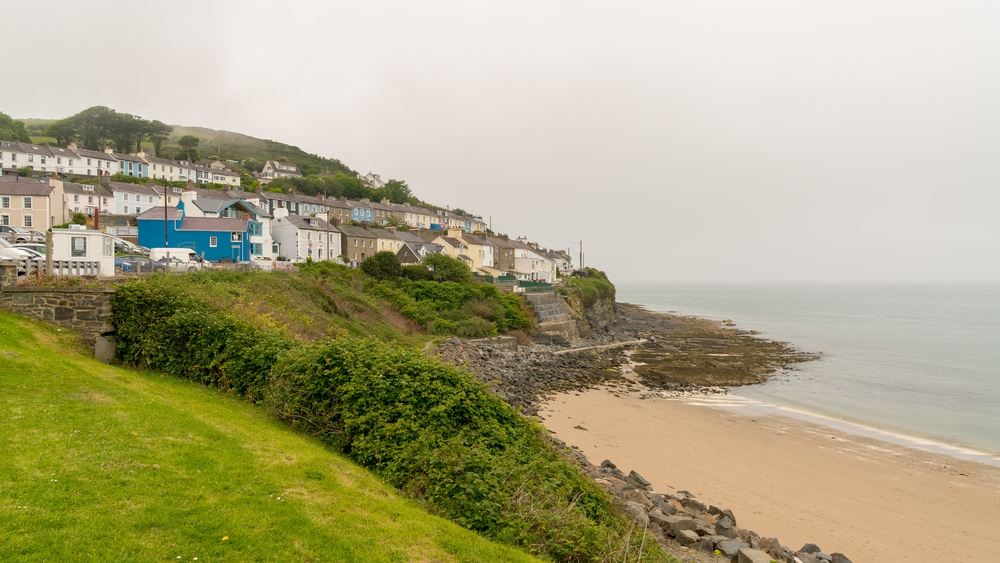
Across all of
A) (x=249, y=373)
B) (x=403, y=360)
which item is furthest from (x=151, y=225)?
(x=403, y=360)

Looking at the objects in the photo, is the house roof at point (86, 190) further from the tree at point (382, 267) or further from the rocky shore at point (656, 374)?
the rocky shore at point (656, 374)

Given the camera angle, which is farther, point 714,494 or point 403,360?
point 714,494

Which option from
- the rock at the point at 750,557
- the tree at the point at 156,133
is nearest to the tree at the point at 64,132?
the tree at the point at 156,133

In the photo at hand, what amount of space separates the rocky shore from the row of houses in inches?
2328

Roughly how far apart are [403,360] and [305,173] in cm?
13132

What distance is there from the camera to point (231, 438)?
842 cm

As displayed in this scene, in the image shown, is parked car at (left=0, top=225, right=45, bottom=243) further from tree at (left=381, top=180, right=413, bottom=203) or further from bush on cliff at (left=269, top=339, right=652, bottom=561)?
tree at (left=381, top=180, right=413, bottom=203)

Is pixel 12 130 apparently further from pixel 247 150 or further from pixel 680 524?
pixel 680 524

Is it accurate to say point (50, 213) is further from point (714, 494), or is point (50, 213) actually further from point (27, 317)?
point (714, 494)

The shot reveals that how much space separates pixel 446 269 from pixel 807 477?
36.8 meters

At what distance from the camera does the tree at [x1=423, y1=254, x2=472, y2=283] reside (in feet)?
166

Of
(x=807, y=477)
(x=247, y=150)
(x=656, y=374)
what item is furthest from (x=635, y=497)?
(x=247, y=150)

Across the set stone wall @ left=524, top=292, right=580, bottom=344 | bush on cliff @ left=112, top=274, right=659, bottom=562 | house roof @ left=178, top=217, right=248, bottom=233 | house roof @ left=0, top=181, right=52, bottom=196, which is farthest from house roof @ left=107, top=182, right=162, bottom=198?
bush on cliff @ left=112, top=274, right=659, bottom=562

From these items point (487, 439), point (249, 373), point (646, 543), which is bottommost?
point (646, 543)
